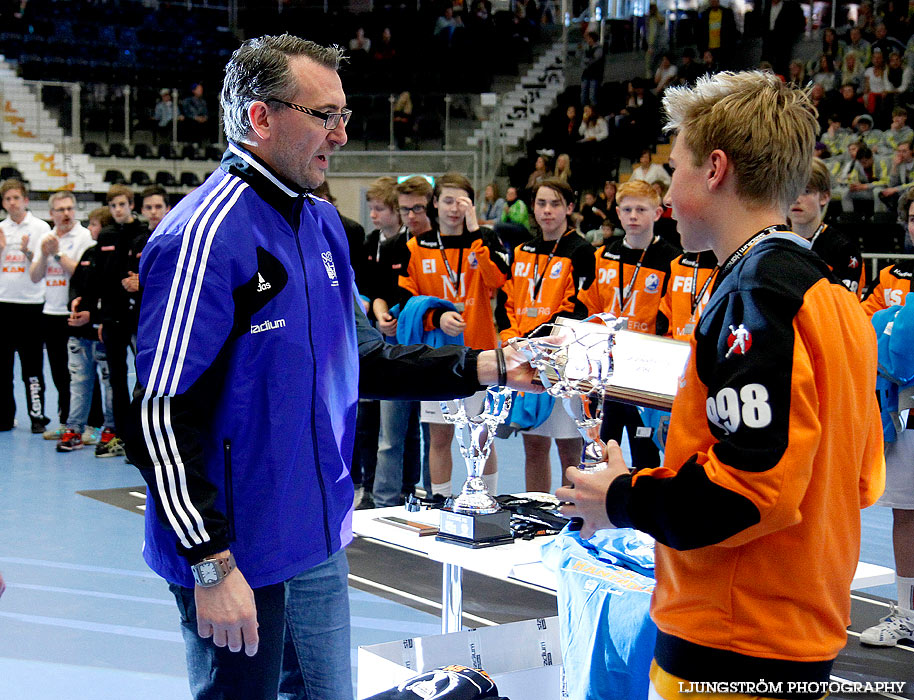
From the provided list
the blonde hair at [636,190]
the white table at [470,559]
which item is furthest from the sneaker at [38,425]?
the white table at [470,559]

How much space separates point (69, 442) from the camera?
7.32 m

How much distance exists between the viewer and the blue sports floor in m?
3.48

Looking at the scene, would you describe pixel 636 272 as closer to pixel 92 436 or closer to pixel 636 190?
pixel 636 190

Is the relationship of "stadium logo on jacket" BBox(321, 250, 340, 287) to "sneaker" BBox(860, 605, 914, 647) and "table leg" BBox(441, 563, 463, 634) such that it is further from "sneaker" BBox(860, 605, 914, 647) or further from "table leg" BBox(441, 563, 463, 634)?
"sneaker" BBox(860, 605, 914, 647)

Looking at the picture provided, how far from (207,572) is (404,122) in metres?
13.8

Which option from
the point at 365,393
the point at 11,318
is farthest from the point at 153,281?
the point at 11,318

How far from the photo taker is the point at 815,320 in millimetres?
1402

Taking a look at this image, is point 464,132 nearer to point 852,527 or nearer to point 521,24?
point 521,24

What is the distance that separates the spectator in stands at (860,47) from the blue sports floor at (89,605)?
357 inches

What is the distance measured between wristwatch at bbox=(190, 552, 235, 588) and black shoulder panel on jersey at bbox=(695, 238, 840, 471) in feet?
2.83

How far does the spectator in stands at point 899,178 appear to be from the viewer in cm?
1055

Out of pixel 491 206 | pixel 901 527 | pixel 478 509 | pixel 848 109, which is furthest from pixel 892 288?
pixel 491 206

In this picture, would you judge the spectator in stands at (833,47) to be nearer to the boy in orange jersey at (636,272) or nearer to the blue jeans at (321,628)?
the boy in orange jersey at (636,272)

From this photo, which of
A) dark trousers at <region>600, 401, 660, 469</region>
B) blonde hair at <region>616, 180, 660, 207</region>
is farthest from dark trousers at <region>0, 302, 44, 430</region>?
blonde hair at <region>616, 180, 660, 207</region>
